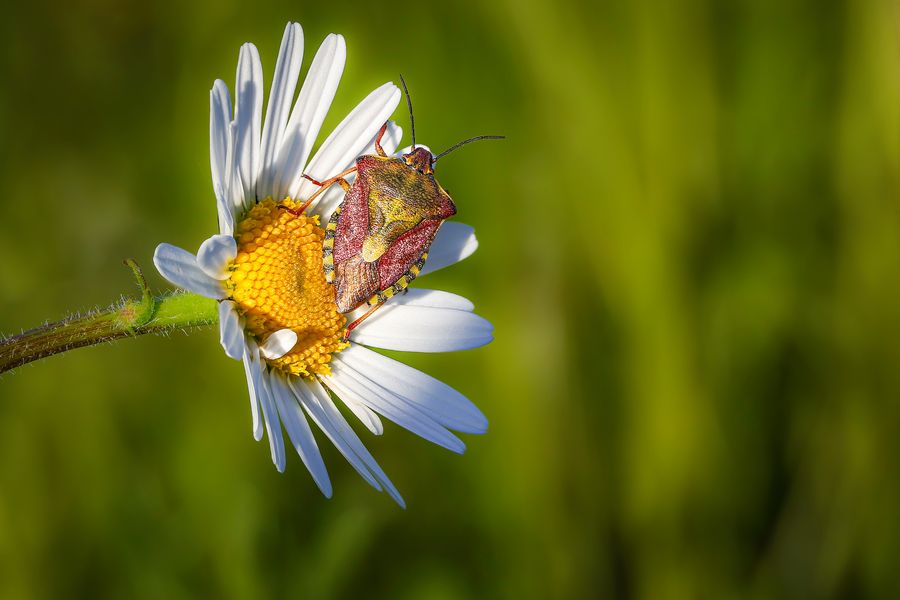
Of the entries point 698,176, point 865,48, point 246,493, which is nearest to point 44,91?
point 246,493

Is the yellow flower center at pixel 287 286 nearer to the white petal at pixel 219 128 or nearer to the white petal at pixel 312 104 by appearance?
the white petal at pixel 312 104

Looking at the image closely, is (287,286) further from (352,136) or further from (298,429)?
(352,136)

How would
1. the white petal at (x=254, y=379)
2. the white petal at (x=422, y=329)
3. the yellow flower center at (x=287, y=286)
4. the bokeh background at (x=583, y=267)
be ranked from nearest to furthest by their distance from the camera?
the white petal at (x=254, y=379) → the yellow flower center at (x=287, y=286) → the white petal at (x=422, y=329) → the bokeh background at (x=583, y=267)

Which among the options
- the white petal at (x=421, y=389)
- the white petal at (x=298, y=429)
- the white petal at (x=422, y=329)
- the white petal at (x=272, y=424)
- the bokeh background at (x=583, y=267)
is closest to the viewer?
the white petal at (x=272, y=424)

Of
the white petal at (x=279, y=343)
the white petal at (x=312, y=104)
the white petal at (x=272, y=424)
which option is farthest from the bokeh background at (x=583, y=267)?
the white petal at (x=272, y=424)

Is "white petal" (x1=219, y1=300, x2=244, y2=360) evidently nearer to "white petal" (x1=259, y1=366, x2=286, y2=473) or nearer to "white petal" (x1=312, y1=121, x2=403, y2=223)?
"white petal" (x1=259, y1=366, x2=286, y2=473)
